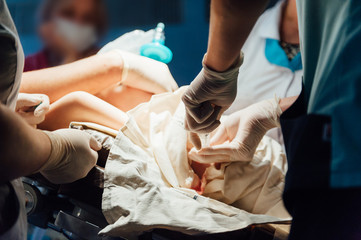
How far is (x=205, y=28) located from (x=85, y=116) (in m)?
1.41

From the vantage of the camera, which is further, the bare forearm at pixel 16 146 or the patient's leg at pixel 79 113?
the patient's leg at pixel 79 113

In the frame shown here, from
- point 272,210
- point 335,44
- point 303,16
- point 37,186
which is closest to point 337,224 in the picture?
point 335,44

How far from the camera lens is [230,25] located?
0.79m

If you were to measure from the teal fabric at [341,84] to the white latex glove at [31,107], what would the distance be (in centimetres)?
94

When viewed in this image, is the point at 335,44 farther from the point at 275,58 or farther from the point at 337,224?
the point at 275,58

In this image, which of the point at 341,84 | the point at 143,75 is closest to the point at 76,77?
the point at 143,75

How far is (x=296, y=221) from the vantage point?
0.62m

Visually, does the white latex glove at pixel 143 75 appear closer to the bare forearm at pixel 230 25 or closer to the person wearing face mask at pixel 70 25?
the person wearing face mask at pixel 70 25

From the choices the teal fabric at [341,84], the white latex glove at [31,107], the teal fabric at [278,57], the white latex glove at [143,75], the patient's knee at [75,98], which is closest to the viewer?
the teal fabric at [341,84]

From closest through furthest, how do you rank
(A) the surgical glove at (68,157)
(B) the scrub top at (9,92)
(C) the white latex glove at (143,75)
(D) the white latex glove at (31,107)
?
(B) the scrub top at (9,92), (A) the surgical glove at (68,157), (D) the white latex glove at (31,107), (C) the white latex glove at (143,75)

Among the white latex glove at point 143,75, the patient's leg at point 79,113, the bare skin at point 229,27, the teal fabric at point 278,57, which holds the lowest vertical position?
the patient's leg at point 79,113

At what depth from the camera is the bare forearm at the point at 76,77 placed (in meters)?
1.34

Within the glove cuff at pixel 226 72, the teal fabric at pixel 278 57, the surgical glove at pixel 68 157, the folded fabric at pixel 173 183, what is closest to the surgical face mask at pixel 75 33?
the folded fabric at pixel 173 183

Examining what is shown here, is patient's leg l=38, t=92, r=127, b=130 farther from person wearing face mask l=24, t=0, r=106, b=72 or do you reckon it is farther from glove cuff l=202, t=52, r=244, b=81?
glove cuff l=202, t=52, r=244, b=81
